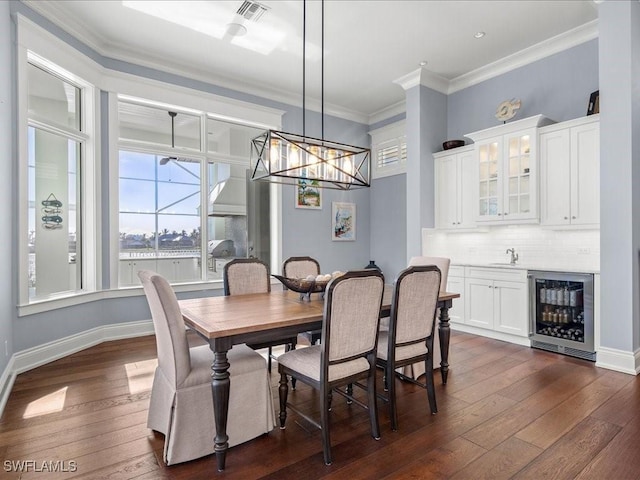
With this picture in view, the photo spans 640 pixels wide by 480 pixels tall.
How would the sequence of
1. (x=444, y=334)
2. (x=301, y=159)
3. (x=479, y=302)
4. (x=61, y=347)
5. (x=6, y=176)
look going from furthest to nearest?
(x=479, y=302) < (x=61, y=347) < (x=444, y=334) < (x=6, y=176) < (x=301, y=159)

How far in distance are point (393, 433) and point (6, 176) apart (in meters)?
3.63

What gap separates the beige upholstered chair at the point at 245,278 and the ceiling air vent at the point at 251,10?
245 cm

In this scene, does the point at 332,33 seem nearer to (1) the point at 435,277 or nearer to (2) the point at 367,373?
(1) the point at 435,277

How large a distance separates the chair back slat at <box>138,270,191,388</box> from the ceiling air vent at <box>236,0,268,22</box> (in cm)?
285

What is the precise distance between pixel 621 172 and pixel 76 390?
16.7 feet

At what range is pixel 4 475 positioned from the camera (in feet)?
6.33

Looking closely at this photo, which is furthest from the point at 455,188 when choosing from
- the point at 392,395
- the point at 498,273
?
the point at 392,395

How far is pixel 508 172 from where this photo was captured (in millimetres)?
4445

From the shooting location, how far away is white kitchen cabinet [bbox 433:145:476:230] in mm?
4934

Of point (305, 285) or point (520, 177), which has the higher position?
point (520, 177)

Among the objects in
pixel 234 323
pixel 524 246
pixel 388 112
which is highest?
pixel 388 112

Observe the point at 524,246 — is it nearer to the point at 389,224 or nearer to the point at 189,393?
the point at 389,224

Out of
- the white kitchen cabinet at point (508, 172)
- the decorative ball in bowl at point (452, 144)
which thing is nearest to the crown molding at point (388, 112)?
the decorative ball in bowl at point (452, 144)

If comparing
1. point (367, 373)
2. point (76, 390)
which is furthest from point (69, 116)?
point (367, 373)
